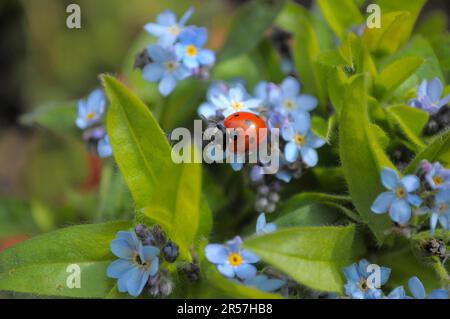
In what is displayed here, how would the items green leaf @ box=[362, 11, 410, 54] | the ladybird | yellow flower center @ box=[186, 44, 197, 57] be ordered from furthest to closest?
yellow flower center @ box=[186, 44, 197, 57] → green leaf @ box=[362, 11, 410, 54] → the ladybird

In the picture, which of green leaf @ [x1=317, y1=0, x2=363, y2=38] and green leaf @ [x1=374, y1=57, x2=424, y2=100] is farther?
green leaf @ [x1=317, y1=0, x2=363, y2=38]

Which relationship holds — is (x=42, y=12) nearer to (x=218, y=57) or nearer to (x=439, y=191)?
(x=218, y=57)

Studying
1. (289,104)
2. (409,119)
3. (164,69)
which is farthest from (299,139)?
(164,69)

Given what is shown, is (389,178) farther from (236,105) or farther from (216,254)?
(236,105)

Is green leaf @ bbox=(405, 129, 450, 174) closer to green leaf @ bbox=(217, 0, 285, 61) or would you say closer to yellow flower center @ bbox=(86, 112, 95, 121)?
green leaf @ bbox=(217, 0, 285, 61)

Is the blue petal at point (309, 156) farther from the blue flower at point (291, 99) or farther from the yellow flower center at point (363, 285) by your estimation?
the yellow flower center at point (363, 285)

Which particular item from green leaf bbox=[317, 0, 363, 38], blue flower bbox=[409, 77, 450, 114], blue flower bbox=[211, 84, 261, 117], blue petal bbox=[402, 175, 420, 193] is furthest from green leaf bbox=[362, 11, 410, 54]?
blue petal bbox=[402, 175, 420, 193]
